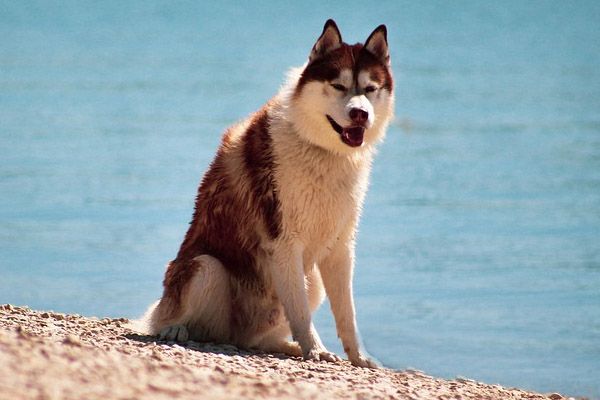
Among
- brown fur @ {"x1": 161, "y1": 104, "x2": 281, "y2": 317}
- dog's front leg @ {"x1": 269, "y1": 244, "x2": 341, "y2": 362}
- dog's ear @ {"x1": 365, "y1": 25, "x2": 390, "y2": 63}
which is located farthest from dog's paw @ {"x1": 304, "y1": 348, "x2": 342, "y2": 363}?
dog's ear @ {"x1": 365, "y1": 25, "x2": 390, "y2": 63}

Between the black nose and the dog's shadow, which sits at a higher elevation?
the black nose

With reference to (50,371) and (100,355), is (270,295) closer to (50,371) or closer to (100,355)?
(100,355)

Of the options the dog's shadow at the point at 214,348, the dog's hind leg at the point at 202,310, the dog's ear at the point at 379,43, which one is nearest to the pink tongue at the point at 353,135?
the dog's ear at the point at 379,43

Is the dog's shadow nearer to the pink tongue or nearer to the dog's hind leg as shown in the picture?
the dog's hind leg

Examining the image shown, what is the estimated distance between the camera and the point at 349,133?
7.55m

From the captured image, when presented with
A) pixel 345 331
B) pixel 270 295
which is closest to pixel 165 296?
pixel 270 295

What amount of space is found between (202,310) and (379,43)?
8.24 feet

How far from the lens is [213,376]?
535cm

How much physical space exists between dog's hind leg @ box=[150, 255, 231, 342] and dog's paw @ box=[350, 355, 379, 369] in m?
1.00

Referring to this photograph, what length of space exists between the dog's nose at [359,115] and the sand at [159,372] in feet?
5.98

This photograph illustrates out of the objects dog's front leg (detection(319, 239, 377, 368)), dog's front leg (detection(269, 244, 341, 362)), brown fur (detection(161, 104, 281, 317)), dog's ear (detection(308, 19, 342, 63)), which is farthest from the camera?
dog's front leg (detection(319, 239, 377, 368))

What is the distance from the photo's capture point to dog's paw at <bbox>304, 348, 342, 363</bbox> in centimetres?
745

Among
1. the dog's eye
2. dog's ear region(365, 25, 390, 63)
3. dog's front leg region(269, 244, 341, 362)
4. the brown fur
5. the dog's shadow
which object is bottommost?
the dog's shadow

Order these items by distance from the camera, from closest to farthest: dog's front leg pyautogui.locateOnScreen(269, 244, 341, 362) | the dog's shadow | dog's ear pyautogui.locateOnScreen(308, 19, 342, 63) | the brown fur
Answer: the dog's shadow → dog's front leg pyautogui.locateOnScreen(269, 244, 341, 362) → the brown fur → dog's ear pyautogui.locateOnScreen(308, 19, 342, 63)
